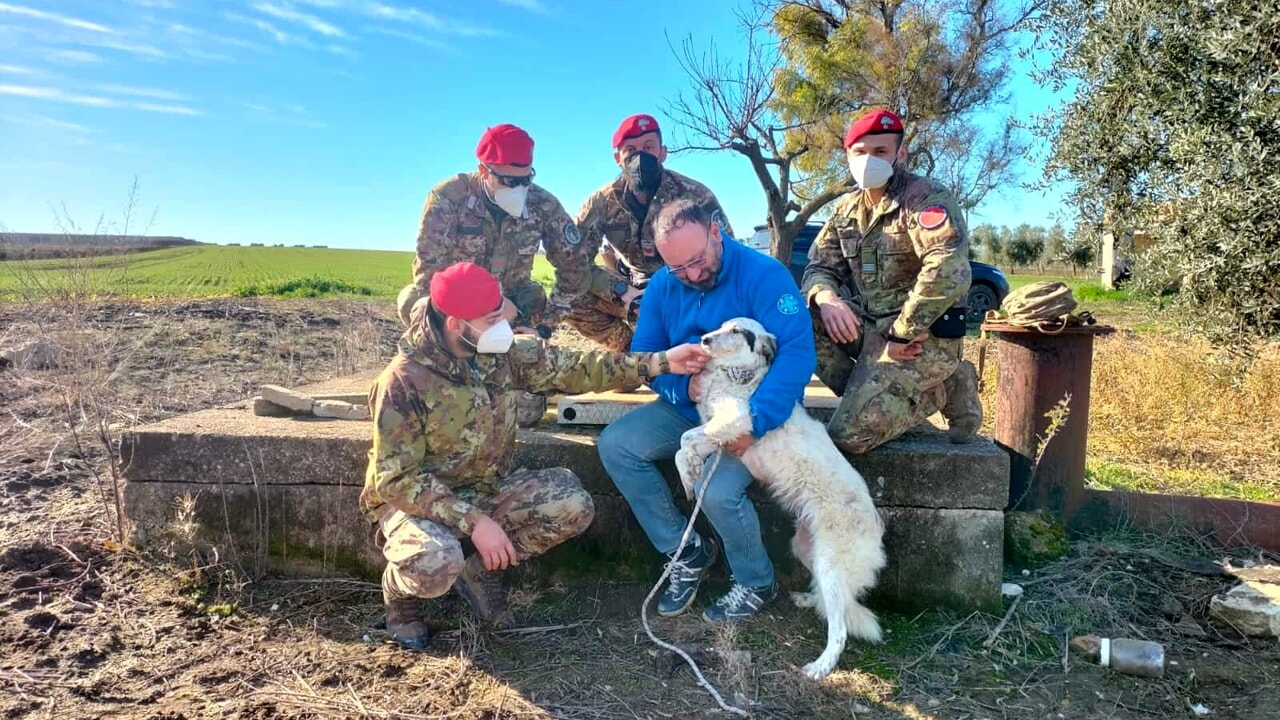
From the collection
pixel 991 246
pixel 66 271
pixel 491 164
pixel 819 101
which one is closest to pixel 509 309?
pixel 491 164

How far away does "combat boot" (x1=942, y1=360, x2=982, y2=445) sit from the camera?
12.2 feet

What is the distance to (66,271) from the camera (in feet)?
13.8

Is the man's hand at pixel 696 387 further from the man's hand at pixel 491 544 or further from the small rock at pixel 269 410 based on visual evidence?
the small rock at pixel 269 410

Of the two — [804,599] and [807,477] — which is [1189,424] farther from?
[807,477]

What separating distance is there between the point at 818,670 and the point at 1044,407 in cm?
194

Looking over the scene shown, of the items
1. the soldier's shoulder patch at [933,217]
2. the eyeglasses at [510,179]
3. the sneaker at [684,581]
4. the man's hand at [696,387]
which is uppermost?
the eyeglasses at [510,179]

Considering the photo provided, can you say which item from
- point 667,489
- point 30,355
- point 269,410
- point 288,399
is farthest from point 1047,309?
point 30,355

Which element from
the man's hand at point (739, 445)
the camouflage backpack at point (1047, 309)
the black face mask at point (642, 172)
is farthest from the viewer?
the black face mask at point (642, 172)

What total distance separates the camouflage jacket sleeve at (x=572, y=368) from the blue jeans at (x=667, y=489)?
23cm

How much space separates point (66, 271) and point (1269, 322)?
7.66 metres

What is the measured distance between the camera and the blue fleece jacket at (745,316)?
3.21 metres

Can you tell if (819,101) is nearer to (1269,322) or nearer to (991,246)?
(1269,322)

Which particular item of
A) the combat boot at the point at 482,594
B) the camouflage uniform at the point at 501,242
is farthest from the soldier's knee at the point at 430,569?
the camouflage uniform at the point at 501,242

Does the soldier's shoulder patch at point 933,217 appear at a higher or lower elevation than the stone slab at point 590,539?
higher
